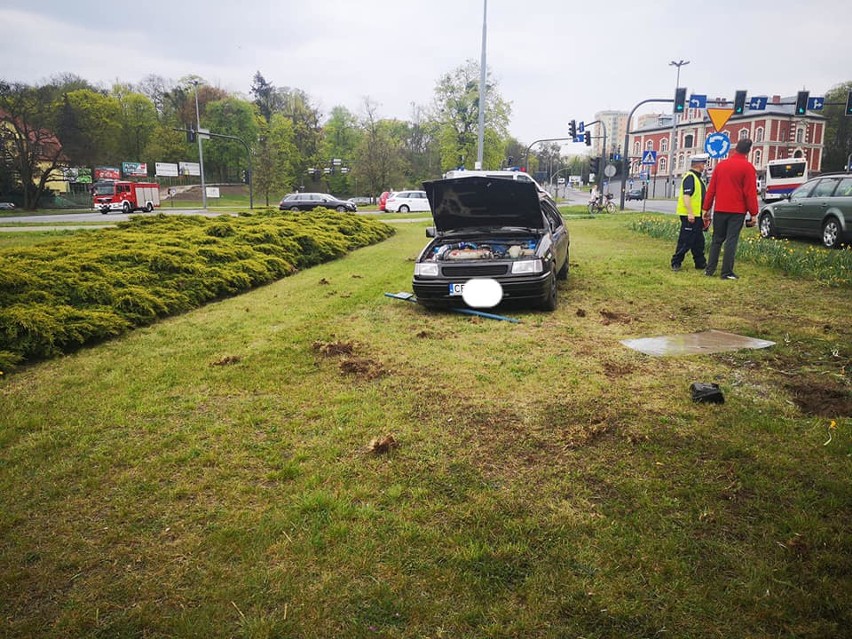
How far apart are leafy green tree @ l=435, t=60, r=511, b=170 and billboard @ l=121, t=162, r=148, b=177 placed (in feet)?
121

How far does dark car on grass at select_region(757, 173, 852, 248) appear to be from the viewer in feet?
39.6

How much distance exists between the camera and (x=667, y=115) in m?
104

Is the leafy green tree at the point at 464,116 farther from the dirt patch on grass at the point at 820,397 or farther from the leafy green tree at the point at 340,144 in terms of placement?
the dirt patch on grass at the point at 820,397

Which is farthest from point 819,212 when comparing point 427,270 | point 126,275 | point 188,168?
point 188,168

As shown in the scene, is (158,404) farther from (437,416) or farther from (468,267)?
(468,267)

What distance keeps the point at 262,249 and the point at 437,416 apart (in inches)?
337

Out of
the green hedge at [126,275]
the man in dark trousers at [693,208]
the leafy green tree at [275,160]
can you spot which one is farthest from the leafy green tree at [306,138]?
the man in dark trousers at [693,208]

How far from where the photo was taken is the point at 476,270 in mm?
6984

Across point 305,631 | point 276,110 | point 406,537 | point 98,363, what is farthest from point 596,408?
point 276,110

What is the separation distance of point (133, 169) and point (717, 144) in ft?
225

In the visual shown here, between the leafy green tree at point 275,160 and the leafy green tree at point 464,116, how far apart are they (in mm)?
16273

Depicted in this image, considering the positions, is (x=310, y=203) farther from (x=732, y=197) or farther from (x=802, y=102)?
(x=802, y=102)

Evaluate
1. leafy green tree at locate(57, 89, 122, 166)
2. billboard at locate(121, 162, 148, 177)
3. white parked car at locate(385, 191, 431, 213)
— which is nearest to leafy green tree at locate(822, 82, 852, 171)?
white parked car at locate(385, 191, 431, 213)

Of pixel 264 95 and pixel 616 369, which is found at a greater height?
pixel 264 95
